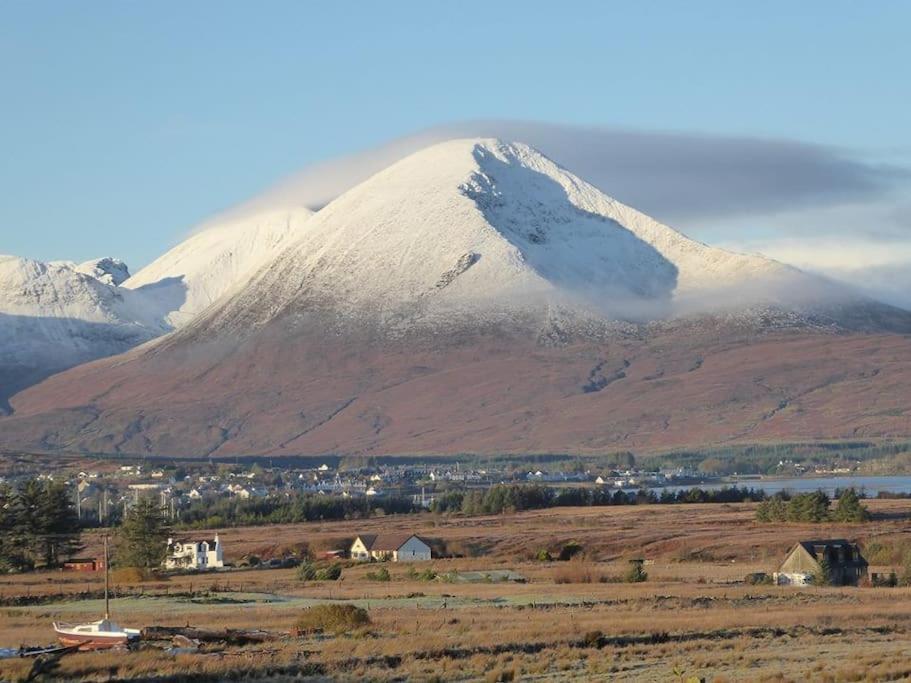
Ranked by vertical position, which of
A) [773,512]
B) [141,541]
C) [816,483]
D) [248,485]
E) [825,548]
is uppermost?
[248,485]

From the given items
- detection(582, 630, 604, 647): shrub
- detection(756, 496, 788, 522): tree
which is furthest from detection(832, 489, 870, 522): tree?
detection(582, 630, 604, 647): shrub

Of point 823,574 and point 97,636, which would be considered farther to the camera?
point 823,574

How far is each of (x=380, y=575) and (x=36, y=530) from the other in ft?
74.8

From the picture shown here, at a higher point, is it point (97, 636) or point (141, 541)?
point (141, 541)

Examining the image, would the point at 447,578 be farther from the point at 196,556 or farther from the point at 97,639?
the point at 97,639

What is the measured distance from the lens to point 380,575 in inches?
2731

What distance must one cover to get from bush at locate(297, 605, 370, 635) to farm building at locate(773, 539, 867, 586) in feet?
72.0

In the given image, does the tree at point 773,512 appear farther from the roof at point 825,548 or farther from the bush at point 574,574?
the roof at point 825,548

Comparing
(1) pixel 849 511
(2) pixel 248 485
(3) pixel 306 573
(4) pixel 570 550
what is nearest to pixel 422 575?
(3) pixel 306 573

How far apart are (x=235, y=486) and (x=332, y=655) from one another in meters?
140

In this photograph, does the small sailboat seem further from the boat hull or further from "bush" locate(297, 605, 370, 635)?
"bush" locate(297, 605, 370, 635)

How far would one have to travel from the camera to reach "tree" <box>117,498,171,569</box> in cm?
7769

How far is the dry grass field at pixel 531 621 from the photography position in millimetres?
35281

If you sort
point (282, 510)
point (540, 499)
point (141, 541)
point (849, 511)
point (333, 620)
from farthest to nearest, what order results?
point (540, 499)
point (282, 510)
point (849, 511)
point (141, 541)
point (333, 620)
